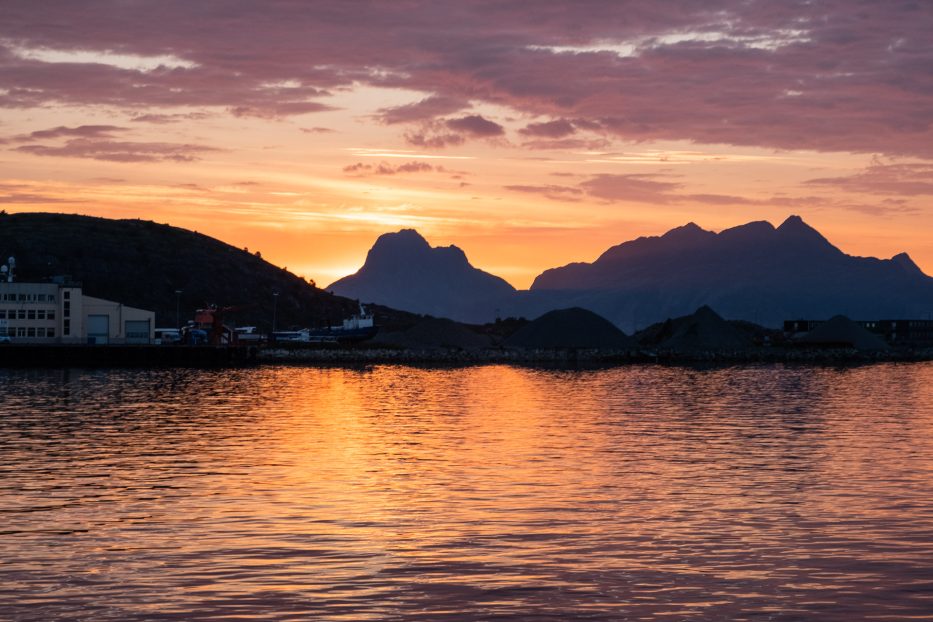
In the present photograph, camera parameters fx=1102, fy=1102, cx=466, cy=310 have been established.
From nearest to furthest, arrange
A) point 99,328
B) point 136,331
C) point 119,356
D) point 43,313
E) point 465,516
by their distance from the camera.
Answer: point 465,516 → point 119,356 → point 43,313 → point 99,328 → point 136,331

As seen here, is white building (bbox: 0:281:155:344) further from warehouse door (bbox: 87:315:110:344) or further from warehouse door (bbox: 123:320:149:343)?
warehouse door (bbox: 123:320:149:343)

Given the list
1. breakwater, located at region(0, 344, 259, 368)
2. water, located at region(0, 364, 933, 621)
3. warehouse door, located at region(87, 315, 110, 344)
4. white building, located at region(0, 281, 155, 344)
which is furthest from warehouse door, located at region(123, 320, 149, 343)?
water, located at region(0, 364, 933, 621)

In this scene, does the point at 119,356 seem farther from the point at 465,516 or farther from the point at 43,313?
the point at 465,516

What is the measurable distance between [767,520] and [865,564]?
6.61 metres

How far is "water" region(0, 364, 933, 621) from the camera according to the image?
23906 mm

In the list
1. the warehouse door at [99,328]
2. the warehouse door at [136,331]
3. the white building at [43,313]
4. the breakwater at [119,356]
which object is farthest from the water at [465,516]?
the warehouse door at [136,331]

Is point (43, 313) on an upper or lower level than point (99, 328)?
upper

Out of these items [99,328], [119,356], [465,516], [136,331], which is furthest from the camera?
[136,331]

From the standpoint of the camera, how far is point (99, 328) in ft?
624

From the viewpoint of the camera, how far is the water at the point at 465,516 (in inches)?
941

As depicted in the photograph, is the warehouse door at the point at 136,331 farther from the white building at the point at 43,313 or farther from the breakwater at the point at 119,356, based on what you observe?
the breakwater at the point at 119,356

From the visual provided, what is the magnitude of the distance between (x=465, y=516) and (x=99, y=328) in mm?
168003

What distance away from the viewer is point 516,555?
28.6 m

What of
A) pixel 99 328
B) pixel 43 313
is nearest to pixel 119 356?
pixel 99 328
